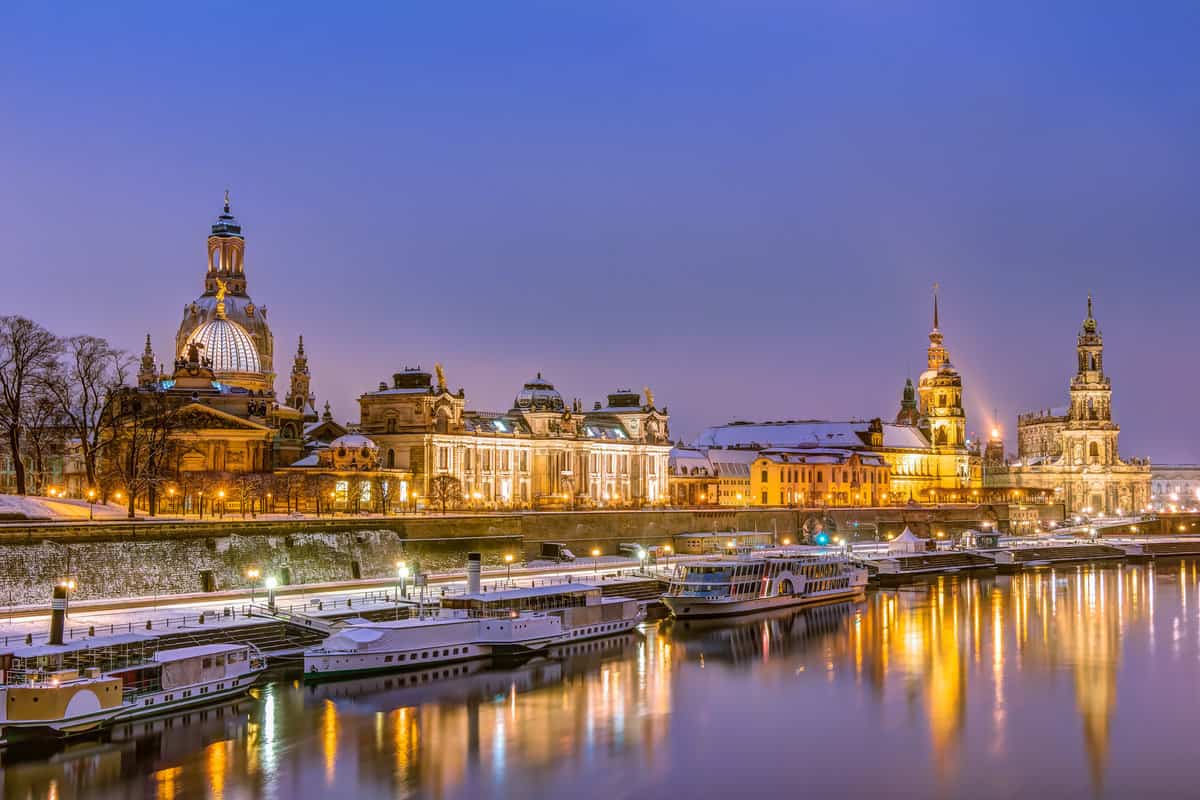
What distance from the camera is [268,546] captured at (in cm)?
7081

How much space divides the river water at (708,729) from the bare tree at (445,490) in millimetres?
37016

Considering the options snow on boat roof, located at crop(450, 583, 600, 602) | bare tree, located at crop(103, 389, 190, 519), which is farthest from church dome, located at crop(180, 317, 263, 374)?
snow on boat roof, located at crop(450, 583, 600, 602)

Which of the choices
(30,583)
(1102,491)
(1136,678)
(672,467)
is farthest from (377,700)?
(1102,491)

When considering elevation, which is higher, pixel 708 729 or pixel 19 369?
pixel 19 369

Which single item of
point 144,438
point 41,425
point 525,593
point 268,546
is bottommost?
point 525,593

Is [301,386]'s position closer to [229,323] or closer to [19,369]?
[229,323]

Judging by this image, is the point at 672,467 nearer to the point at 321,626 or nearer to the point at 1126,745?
the point at 321,626

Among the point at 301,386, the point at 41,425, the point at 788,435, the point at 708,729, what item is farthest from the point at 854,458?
the point at 708,729

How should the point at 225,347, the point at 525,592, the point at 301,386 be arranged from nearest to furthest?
1. the point at 525,592
2. the point at 225,347
3. the point at 301,386

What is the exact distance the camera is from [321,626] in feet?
185

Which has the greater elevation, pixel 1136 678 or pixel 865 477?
pixel 865 477

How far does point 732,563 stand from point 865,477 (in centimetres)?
8461

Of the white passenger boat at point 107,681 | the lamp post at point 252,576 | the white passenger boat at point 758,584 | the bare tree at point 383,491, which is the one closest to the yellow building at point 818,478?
the white passenger boat at point 758,584

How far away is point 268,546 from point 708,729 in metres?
33.0
